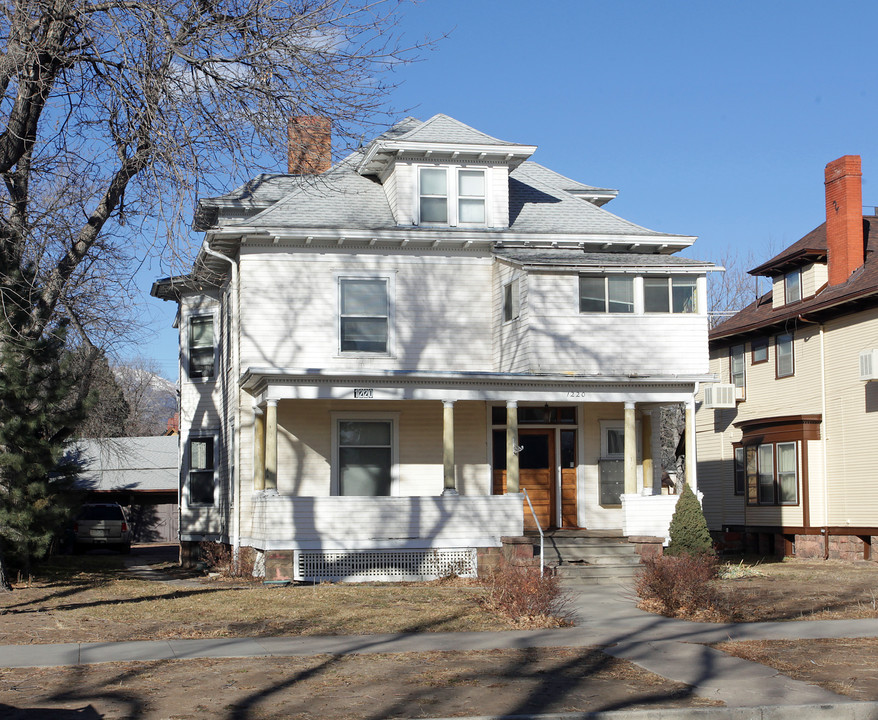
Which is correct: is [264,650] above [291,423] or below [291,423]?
below

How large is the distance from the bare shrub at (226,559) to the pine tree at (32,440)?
3.31 meters

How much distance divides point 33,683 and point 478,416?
13.3m

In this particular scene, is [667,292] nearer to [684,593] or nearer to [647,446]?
[647,446]

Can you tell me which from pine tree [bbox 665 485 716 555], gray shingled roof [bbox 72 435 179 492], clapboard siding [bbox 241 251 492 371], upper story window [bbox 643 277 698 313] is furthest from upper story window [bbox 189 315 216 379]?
gray shingled roof [bbox 72 435 179 492]

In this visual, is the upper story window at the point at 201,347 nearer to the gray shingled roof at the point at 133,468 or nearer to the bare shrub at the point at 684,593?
the bare shrub at the point at 684,593

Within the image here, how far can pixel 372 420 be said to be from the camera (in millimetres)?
20922

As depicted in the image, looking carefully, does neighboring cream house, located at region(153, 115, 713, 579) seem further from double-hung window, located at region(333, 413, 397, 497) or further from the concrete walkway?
the concrete walkway

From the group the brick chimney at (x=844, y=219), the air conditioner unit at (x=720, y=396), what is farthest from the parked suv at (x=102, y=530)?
the brick chimney at (x=844, y=219)

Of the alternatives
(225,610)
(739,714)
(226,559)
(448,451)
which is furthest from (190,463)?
(739,714)

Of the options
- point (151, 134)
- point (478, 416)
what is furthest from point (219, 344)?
point (151, 134)

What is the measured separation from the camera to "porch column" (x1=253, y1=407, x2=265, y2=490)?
19.9 metres

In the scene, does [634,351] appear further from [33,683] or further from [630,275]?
[33,683]

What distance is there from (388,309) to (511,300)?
253cm

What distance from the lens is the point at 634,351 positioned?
804 inches
